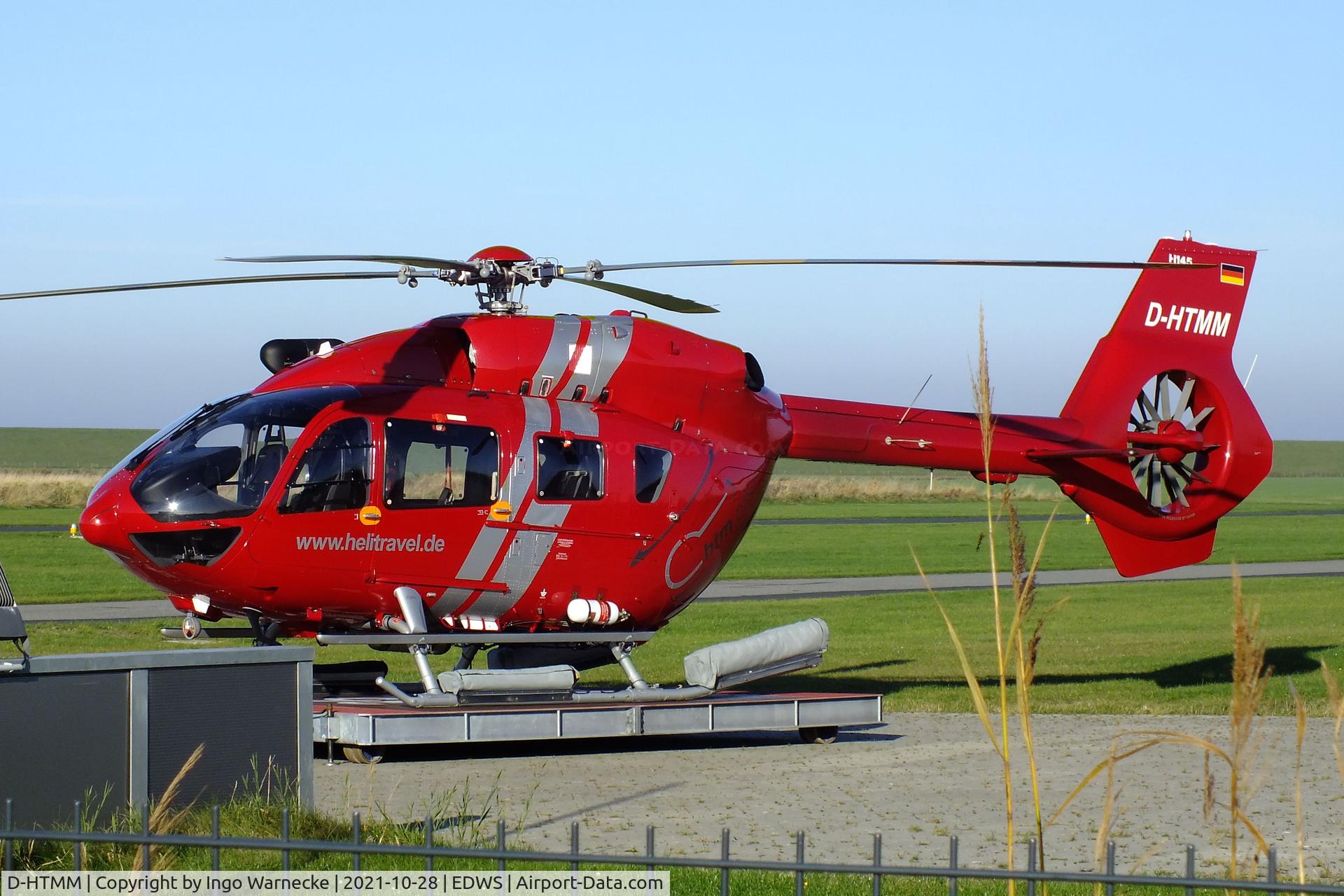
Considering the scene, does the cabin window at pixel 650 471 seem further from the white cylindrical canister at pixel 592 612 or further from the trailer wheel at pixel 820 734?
the trailer wheel at pixel 820 734

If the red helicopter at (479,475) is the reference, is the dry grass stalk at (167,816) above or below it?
below

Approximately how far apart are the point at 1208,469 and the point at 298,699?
11.6 m

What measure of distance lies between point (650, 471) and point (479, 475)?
162 centimetres

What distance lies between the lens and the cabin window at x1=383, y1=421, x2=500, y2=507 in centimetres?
1225

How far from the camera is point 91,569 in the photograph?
3453 centimetres

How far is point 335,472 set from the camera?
1204 centimetres

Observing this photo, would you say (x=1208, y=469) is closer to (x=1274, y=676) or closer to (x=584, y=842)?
(x=1274, y=676)

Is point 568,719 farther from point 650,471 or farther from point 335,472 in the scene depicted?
point 335,472

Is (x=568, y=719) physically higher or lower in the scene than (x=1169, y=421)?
lower

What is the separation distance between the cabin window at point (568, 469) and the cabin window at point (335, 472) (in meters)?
1.48

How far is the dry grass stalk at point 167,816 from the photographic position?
6095 millimetres

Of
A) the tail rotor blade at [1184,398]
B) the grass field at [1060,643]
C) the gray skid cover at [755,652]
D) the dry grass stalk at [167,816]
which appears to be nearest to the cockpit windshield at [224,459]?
the gray skid cover at [755,652]

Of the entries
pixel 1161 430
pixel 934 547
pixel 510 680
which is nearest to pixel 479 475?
pixel 510 680

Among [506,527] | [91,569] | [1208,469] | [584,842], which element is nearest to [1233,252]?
[1208,469]
